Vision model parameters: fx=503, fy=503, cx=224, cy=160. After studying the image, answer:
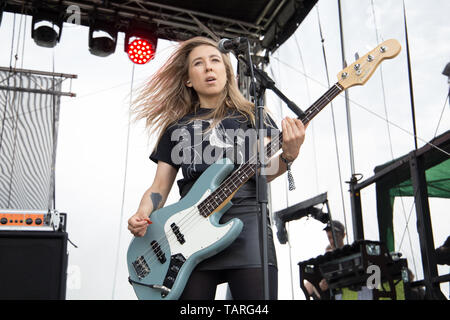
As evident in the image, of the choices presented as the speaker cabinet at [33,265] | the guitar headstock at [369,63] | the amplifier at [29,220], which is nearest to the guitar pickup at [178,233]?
the speaker cabinet at [33,265]

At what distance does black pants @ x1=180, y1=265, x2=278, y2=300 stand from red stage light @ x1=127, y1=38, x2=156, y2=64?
4047 mm

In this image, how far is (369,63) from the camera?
2066mm

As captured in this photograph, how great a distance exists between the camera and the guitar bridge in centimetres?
189

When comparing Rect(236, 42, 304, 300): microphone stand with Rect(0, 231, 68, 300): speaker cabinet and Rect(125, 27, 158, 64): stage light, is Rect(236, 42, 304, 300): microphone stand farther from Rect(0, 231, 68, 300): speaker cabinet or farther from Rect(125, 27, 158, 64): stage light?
Rect(125, 27, 158, 64): stage light

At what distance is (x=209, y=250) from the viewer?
1.73 meters

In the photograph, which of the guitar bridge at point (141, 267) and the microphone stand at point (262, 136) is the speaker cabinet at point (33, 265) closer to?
the guitar bridge at point (141, 267)

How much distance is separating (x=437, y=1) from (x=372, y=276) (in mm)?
2003

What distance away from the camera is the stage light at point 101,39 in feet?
17.6

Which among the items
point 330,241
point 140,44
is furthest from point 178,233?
point 140,44

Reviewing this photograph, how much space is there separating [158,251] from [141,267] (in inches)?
4.0

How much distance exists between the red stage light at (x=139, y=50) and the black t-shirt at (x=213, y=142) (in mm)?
3639

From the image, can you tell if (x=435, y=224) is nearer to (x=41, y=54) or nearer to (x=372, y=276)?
(x=372, y=276)

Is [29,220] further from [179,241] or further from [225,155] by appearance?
[225,155]
